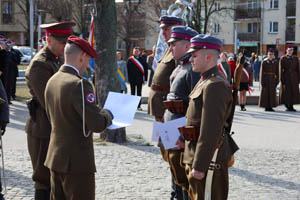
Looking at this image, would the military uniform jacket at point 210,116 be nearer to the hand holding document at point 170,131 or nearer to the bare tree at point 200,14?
the hand holding document at point 170,131

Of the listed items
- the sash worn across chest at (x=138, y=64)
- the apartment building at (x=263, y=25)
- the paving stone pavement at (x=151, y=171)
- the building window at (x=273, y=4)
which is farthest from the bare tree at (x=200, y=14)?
the paving stone pavement at (x=151, y=171)

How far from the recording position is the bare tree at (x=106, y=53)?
33.0 ft

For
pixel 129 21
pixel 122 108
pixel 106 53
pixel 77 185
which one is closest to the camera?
pixel 77 185

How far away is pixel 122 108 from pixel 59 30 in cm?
129

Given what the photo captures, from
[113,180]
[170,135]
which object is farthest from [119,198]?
[170,135]

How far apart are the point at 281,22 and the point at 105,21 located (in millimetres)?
54887

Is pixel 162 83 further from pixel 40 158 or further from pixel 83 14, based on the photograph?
pixel 83 14

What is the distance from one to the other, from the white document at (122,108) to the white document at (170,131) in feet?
1.40

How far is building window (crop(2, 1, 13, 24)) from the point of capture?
64.8 m

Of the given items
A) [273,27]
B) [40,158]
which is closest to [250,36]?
[273,27]

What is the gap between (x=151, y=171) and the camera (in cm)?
769

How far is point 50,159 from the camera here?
14.0 ft

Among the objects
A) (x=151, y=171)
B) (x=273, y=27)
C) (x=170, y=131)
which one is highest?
(x=273, y=27)

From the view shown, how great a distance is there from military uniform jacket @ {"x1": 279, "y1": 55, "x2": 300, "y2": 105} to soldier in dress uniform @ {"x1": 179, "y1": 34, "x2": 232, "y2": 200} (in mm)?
12685
